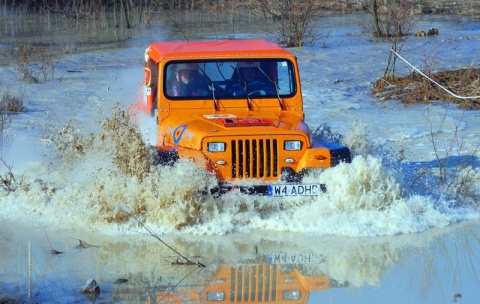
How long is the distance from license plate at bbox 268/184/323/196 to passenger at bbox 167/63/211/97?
5.61 feet

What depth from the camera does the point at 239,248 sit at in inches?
326

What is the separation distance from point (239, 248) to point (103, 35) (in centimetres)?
2005

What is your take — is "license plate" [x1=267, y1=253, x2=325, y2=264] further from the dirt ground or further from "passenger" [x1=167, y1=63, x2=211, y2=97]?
the dirt ground

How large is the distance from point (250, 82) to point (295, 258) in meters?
2.75

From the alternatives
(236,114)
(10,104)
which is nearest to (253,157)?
(236,114)

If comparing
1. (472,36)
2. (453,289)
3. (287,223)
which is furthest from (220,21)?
(453,289)

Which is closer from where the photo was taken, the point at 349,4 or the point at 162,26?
the point at 162,26

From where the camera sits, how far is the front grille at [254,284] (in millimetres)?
6804

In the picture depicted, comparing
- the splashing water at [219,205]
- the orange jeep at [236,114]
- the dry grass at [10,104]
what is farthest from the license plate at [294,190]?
the dry grass at [10,104]

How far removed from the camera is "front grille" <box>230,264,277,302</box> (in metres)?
6.80

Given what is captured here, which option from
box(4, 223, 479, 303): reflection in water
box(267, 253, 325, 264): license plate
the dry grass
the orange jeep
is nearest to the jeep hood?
the orange jeep

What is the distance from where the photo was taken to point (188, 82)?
32.7 feet

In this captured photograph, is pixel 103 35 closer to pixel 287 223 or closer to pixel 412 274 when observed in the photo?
pixel 287 223

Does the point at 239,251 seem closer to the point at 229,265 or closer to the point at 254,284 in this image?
A: the point at 229,265
